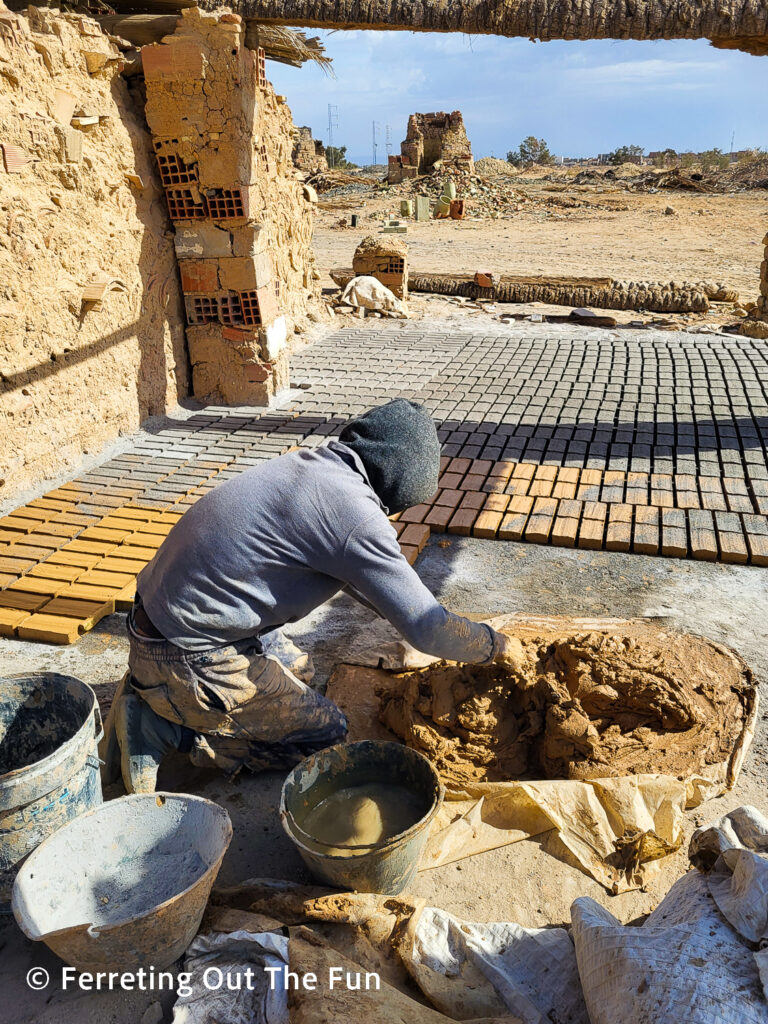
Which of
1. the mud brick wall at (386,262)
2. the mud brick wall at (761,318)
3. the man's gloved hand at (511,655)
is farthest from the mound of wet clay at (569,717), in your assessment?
the mud brick wall at (386,262)

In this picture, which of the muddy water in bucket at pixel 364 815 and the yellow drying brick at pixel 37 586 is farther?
the yellow drying brick at pixel 37 586

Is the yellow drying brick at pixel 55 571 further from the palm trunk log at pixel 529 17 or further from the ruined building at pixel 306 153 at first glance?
the ruined building at pixel 306 153

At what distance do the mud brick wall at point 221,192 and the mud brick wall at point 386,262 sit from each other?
3.26 metres

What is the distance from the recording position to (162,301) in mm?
6207

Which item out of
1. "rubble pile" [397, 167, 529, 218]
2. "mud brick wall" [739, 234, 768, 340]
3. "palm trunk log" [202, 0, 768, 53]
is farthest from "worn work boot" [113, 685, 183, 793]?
"rubble pile" [397, 167, 529, 218]

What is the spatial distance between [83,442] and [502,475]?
3.08 meters

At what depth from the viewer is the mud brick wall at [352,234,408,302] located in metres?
10.4

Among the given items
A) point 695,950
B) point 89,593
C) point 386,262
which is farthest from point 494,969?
point 386,262

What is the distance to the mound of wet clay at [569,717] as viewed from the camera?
2734 mm

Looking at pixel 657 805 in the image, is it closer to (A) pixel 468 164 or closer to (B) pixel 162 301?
(B) pixel 162 301

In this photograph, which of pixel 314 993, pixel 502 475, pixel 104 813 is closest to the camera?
pixel 314 993

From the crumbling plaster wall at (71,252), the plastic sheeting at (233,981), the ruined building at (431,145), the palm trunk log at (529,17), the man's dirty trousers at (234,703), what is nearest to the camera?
the plastic sheeting at (233,981)

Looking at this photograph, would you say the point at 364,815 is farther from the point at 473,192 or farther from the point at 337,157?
the point at 337,157

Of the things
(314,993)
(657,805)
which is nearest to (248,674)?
(314,993)
